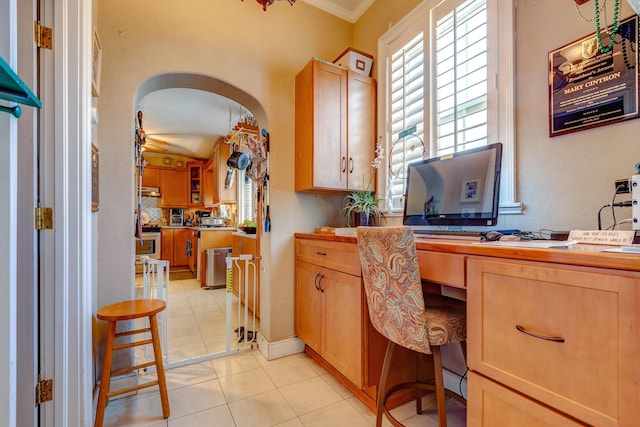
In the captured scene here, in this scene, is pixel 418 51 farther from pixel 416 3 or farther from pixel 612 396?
pixel 612 396

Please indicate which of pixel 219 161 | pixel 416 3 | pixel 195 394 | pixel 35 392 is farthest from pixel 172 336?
pixel 219 161

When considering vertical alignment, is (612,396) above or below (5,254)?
below

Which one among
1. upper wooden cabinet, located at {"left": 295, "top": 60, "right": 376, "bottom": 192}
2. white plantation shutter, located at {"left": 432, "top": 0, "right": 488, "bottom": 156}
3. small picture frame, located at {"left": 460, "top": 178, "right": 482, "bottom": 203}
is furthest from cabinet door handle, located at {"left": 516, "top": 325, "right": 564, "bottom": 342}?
upper wooden cabinet, located at {"left": 295, "top": 60, "right": 376, "bottom": 192}

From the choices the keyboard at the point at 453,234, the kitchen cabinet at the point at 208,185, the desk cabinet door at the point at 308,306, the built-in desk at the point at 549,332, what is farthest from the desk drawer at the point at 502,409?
the kitchen cabinet at the point at 208,185

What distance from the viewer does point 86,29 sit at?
4.42ft

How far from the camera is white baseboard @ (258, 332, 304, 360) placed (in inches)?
87.6

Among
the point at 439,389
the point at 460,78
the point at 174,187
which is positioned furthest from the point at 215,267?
the point at 460,78

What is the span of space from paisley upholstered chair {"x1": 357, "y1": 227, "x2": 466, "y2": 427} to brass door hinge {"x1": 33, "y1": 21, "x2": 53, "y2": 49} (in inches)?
63.6

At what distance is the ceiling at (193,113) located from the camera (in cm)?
263

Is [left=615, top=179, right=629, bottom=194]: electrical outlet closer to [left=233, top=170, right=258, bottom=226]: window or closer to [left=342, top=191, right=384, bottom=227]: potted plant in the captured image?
[left=342, top=191, right=384, bottom=227]: potted plant

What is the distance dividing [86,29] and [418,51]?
1.96 meters

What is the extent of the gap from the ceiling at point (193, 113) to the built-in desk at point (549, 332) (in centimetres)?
249

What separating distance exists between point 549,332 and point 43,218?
1.92 m

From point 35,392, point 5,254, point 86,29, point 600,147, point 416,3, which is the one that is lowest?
point 35,392
